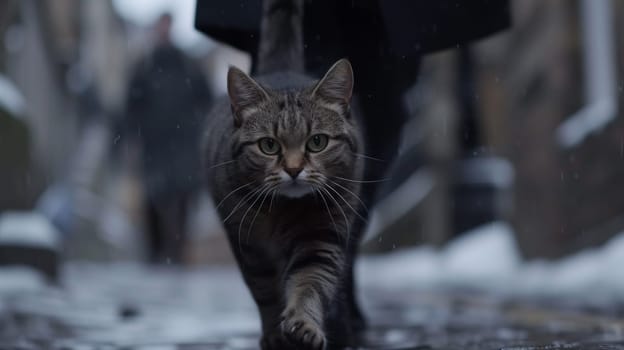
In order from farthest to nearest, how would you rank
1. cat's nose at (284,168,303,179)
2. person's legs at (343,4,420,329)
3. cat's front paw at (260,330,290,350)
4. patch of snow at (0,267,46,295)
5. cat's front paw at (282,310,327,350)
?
patch of snow at (0,267,46,295) → person's legs at (343,4,420,329) → cat's front paw at (260,330,290,350) → cat's nose at (284,168,303,179) → cat's front paw at (282,310,327,350)

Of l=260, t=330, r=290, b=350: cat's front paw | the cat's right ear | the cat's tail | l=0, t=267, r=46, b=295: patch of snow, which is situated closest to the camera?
the cat's right ear

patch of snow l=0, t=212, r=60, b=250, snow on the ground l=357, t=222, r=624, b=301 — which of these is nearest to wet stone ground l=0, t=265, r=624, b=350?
patch of snow l=0, t=212, r=60, b=250

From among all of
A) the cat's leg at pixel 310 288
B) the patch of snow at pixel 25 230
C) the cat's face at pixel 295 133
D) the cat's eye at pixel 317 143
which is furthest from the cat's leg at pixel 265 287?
the patch of snow at pixel 25 230

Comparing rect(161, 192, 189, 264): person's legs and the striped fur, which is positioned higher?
the striped fur

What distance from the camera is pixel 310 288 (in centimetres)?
274

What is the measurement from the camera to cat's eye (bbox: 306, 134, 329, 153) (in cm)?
278

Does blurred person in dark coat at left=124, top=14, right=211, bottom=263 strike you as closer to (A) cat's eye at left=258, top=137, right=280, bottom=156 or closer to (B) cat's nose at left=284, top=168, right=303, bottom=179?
(A) cat's eye at left=258, top=137, right=280, bottom=156

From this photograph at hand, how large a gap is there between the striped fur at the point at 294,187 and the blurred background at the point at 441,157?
4.14ft

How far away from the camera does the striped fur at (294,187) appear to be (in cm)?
274

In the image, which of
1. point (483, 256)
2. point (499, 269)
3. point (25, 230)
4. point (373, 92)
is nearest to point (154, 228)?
point (483, 256)

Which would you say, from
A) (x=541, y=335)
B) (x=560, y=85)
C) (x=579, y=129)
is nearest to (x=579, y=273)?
(x=579, y=129)

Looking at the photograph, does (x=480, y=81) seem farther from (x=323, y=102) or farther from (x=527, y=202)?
(x=323, y=102)

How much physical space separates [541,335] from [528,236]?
17.1 feet

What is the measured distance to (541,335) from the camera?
3.59 metres
